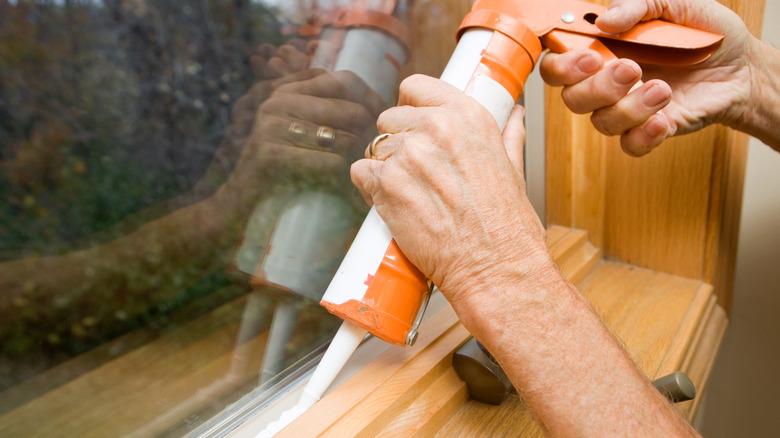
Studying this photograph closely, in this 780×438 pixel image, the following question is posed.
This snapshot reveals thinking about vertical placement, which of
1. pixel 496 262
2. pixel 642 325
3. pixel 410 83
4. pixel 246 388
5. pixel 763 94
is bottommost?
pixel 246 388

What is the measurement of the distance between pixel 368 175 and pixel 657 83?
0.35 m

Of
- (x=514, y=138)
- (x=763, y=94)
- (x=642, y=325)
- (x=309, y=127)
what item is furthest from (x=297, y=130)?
(x=763, y=94)

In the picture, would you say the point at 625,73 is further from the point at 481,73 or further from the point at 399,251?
the point at 399,251

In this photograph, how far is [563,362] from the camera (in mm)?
433

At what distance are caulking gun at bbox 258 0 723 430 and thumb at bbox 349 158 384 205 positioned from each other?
22mm

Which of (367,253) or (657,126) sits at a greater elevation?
(657,126)

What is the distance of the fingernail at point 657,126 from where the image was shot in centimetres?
65

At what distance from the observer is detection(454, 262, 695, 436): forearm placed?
0.42 metres

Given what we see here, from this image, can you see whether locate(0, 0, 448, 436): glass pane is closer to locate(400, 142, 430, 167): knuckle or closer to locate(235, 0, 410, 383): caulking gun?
locate(235, 0, 410, 383): caulking gun

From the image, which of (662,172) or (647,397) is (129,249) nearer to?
(647,397)

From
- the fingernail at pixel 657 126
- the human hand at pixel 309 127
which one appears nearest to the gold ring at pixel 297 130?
the human hand at pixel 309 127

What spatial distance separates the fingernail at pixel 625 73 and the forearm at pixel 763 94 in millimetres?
262

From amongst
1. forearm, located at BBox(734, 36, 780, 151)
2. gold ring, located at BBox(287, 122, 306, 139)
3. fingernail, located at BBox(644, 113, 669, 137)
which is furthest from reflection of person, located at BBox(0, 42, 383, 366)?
forearm, located at BBox(734, 36, 780, 151)

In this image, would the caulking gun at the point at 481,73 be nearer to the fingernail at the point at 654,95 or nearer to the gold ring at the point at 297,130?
the fingernail at the point at 654,95
